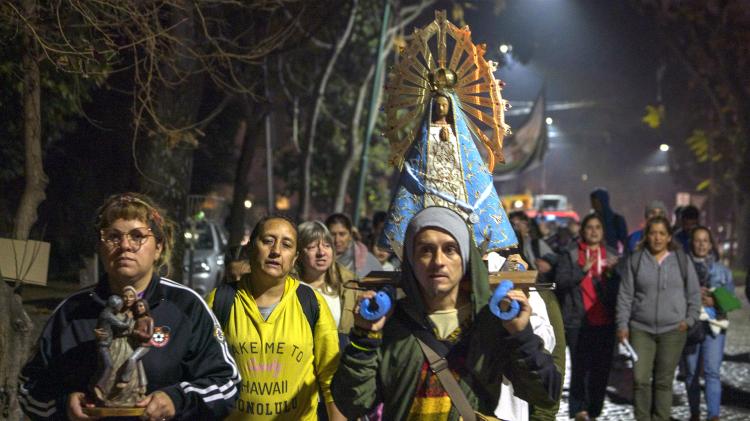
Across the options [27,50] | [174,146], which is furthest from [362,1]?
[27,50]

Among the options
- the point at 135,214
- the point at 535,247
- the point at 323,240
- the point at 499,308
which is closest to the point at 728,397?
the point at 535,247

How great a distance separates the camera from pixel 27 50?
7.91 meters

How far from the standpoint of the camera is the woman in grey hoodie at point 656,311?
907cm

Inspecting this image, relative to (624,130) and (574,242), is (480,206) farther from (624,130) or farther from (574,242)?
(624,130)

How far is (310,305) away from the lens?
5.41 metres

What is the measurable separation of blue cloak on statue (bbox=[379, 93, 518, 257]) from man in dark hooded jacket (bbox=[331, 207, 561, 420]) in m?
2.02

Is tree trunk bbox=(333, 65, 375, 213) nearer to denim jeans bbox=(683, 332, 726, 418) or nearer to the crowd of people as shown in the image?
denim jeans bbox=(683, 332, 726, 418)

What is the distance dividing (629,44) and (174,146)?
26102 millimetres

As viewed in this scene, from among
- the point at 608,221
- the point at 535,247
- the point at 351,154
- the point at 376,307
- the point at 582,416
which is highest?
the point at 351,154

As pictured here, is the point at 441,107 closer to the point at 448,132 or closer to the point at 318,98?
the point at 448,132

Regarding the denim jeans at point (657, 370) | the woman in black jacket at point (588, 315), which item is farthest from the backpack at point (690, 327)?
the woman in black jacket at point (588, 315)

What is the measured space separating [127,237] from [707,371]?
7.24 metres

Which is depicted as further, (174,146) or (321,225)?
(174,146)

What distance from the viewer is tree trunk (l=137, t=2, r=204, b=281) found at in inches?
397
